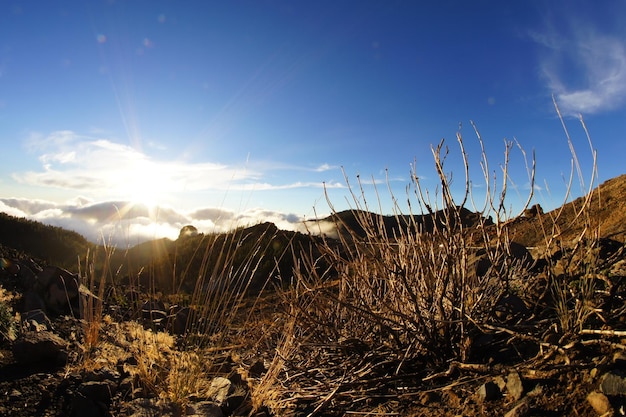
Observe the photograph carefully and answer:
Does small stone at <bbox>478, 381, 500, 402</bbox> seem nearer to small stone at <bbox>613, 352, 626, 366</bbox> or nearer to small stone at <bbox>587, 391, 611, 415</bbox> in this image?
small stone at <bbox>587, 391, 611, 415</bbox>

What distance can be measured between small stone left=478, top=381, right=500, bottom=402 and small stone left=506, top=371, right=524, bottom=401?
2.2 inches

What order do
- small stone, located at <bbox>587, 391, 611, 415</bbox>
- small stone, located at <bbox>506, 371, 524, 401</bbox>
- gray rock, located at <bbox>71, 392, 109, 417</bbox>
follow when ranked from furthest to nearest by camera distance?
gray rock, located at <bbox>71, 392, 109, 417</bbox>, small stone, located at <bbox>506, 371, 524, 401</bbox>, small stone, located at <bbox>587, 391, 611, 415</bbox>

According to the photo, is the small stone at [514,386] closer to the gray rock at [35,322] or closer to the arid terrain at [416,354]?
the arid terrain at [416,354]

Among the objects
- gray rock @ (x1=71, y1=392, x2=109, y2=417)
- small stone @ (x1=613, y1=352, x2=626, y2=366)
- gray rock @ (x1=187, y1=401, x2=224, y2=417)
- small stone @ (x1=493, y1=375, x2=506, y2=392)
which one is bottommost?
gray rock @ (x1=187, y1=401, x2=224, y2=417)

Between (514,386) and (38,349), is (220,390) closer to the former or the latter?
(38,349)

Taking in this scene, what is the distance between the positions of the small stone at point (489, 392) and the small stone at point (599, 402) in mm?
397

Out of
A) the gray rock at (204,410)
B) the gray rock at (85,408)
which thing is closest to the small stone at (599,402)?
the gray rock at (204,410)

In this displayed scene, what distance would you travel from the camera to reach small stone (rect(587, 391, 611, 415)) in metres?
1.64

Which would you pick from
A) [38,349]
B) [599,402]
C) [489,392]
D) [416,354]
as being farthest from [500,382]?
[38,349]

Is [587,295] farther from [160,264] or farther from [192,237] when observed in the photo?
[192,237]

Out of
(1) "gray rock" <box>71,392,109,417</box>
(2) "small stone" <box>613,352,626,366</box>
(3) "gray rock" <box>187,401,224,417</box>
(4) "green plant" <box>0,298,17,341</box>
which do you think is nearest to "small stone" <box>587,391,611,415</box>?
(2) "small stone" <box>613,352,626,366</box>

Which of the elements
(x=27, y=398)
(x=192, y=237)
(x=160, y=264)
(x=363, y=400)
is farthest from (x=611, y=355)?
(x=192, y=237)

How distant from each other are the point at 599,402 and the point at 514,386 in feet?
1.19

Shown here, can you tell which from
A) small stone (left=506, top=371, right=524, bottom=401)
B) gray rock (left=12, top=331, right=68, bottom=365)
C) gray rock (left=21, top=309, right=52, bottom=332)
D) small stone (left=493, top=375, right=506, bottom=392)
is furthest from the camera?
gray rock (left=21, top=309, right=52, bottom=332)
